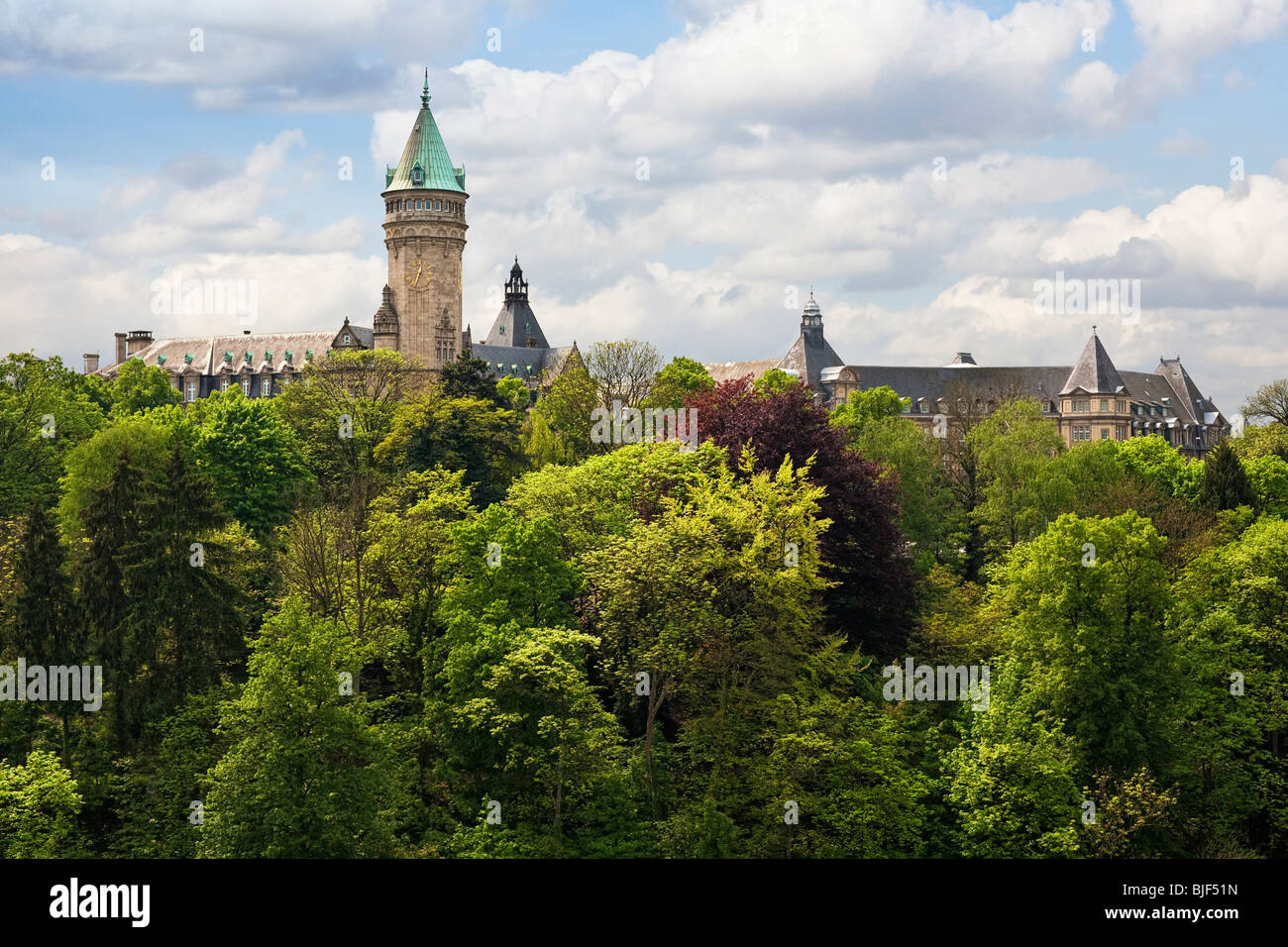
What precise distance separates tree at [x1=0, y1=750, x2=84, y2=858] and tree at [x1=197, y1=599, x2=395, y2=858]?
3343 mm

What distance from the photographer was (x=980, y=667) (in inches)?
1903

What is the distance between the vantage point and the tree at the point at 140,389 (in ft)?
318

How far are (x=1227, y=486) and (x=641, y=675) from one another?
1336 inches

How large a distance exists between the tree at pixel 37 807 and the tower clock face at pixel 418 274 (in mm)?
74354

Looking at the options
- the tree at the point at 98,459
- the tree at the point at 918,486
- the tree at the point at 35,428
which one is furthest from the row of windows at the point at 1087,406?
the tree at the point at 98,459

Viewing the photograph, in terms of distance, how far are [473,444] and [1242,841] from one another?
3170 centimetres

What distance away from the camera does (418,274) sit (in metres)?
112

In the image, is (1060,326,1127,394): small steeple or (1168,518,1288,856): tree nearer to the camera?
(1168,518,1288,856): tree

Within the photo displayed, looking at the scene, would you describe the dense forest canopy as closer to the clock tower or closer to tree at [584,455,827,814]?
tree at [584,455,827,814]

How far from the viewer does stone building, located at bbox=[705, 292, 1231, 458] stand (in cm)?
14950

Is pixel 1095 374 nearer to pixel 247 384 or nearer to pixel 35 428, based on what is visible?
pixel 247 384

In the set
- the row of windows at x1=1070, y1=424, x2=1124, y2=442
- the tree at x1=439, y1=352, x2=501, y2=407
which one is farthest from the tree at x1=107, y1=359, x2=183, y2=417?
the row of windows at x1=1070, y1=424, x2=1124, y2=442

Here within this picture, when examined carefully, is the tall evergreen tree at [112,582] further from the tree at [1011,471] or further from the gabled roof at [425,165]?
the gabled roof at [425,165]
